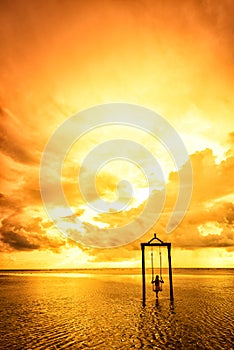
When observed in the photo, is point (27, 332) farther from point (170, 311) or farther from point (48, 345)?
point (170, 311)

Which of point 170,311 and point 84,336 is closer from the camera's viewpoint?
point 84,336

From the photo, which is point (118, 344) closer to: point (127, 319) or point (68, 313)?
point (127, 319)

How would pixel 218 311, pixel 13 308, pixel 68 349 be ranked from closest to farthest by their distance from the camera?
pixel 68 349
pixel 218 311
pixel 13 308

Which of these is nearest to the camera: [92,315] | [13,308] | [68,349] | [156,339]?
[68,349]

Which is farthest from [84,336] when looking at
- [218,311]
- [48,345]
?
[218,311]

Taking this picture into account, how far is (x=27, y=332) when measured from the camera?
2336 centimetres

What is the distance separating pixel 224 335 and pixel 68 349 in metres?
11.7

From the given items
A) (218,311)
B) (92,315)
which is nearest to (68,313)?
(92,315)

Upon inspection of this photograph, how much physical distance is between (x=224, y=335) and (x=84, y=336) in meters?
10.5

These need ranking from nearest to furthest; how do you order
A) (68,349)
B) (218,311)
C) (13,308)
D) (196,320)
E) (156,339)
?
(68,349), (156,339), (196,320), (218,311), (13,308)

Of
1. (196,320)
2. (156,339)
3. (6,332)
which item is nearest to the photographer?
(156,339)

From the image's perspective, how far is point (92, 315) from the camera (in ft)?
102

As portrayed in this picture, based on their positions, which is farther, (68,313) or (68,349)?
(68,313)

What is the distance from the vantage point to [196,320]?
27828 millimetres
